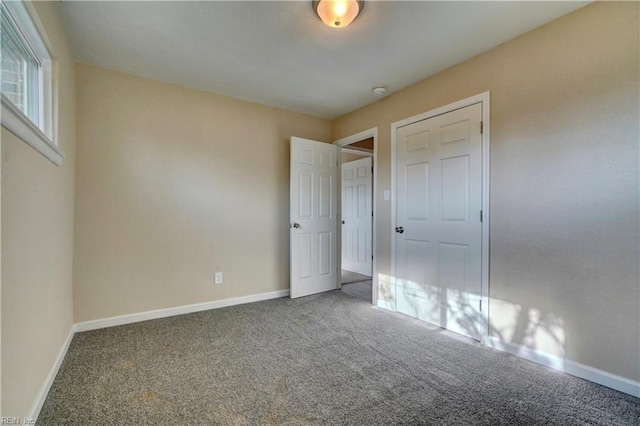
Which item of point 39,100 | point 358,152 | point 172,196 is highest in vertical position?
point 358,152

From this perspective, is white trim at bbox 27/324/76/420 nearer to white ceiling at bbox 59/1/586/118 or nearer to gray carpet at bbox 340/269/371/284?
white ceiling at bbox 59/1/586/118

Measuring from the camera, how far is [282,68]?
2.70 meters

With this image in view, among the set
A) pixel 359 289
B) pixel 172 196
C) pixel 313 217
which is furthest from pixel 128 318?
pixel 359 289

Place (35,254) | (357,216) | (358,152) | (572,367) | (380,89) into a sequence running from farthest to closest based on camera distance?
(357,216)
(358,152)
(380,89)
(572,367)
(35,254)

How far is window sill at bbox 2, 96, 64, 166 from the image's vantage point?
3.73ft

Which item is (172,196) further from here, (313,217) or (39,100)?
(313,217)

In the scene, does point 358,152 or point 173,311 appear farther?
point 358,152

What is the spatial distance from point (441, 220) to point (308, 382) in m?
1.87

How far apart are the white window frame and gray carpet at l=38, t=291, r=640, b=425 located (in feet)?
4.77

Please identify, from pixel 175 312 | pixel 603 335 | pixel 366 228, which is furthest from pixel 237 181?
pixel 603 335

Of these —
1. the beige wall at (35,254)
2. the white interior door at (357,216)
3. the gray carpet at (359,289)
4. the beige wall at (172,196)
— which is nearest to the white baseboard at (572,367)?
the gray carpet at (359,289)

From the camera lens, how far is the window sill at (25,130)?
3.73ft

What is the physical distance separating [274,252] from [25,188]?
8.38 ft

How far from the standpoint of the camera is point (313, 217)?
12.5 feet
